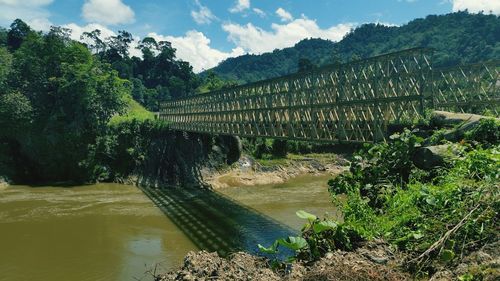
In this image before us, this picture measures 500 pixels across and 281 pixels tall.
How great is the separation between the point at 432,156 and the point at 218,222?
15.4 m

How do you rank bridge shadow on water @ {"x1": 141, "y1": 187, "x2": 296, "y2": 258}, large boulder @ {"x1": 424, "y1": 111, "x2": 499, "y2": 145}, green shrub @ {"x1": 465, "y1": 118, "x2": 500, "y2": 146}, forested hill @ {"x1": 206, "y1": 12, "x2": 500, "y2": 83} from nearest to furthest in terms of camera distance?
green shrub @ {"x1": 465, "y1": 118, "x2": 500, "y2": 146}, large boulder @ {"x1": 424, "y1": 111, "x2": 499, "y2": 145}, bridge shadow on water @ {"x1": 141, "y1": 187, "x2": 296, "y2": 258}, forested hill @ {"x1": 206, "y1": 12, "x2": 500, "y2": 83}

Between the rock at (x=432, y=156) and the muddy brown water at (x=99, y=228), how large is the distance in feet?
18.6

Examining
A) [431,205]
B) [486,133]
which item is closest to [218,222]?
[486,133]

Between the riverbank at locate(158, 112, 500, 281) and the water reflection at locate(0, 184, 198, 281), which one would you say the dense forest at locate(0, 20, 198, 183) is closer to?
the water reflection at locate(0, 184, 198, 281)

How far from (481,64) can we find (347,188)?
19494 mm

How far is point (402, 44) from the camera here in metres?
122

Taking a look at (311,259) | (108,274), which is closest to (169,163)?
(108,274)

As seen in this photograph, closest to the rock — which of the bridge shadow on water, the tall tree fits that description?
the bridge shadow on water

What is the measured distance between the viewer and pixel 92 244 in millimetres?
18656

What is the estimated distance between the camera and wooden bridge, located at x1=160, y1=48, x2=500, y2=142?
1505 cm

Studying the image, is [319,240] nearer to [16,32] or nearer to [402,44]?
[16,32]

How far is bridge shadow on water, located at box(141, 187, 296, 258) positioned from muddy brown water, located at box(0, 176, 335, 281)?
1.92 feet

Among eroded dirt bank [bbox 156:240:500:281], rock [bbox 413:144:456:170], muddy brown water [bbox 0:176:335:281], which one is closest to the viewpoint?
eroded dirt bank [bbox 156:240:500:281]

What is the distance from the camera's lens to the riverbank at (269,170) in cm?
3531
